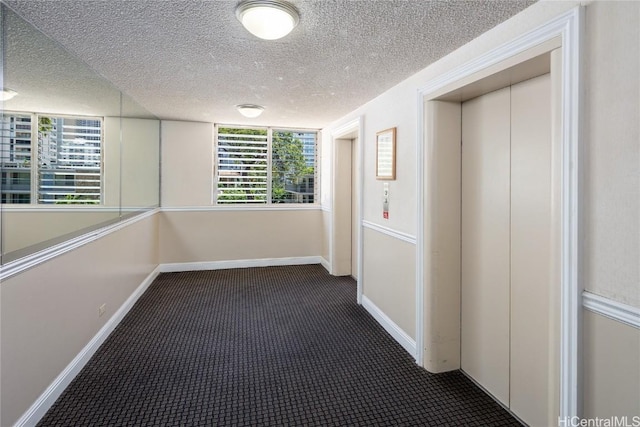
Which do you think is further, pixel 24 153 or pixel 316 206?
pixel 316 206

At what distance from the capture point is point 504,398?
87.9 inches

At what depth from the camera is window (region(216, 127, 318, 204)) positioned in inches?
220

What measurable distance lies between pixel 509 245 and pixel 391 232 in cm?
118

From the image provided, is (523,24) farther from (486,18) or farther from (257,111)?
(257,111)

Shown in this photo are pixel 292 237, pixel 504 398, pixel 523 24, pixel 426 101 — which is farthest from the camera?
pixel 292 237

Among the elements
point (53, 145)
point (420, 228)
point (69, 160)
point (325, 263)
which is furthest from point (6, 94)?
point (325, 263)

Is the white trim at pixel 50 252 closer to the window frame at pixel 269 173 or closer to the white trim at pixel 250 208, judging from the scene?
the white trim at pixel 250 208

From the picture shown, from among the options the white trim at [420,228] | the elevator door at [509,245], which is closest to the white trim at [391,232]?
the white trim at [420,228]

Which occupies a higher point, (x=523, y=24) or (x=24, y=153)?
(x=523, y=24)

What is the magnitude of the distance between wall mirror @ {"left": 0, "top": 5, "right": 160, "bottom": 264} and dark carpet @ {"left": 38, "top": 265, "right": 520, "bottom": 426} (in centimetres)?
104

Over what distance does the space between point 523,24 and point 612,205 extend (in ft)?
3.37

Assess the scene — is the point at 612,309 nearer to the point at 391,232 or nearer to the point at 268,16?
the point at 391,232

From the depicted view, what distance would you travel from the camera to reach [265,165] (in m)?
5.70

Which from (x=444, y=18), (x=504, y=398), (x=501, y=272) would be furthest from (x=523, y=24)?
(x=504, y=398)
